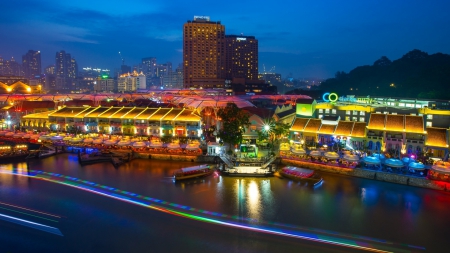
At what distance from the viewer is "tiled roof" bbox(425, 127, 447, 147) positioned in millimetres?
14234

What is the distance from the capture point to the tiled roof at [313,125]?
17375mm

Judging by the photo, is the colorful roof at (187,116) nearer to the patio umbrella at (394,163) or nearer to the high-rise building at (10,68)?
the patio umbrella at (394,163)

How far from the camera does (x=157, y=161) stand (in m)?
17.0

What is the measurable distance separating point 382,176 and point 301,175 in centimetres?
343

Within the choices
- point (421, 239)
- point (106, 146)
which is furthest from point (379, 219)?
point (106, 146)

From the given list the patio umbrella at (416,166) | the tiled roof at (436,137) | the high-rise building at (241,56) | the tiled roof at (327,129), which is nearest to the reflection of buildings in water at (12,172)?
the tiled roof at (327,129)

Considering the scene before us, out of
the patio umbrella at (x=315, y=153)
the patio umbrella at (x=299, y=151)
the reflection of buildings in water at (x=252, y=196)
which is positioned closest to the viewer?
the reflection of buildings in water at (x=252, y=196)

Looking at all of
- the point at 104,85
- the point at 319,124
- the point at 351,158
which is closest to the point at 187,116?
the point at 319,124

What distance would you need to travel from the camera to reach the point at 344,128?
16.7 meters

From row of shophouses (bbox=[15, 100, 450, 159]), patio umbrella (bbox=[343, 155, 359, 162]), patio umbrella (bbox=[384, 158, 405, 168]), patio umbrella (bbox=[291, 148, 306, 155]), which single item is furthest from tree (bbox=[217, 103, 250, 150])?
patio umbrella (bbox=[384, 158, 405, 168])

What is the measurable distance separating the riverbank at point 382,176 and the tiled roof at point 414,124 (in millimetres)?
Result: 3094

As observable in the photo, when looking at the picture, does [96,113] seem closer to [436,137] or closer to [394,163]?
[394,163]

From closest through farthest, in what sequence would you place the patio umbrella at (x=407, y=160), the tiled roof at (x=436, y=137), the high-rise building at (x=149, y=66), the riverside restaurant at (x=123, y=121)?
the patio umbrella at (x=407, y=160) → the tiled roof at (x=436, y=137) → the riverside restaurant at (x=123, y=121) → the high-rise building at (x=149, y=66)

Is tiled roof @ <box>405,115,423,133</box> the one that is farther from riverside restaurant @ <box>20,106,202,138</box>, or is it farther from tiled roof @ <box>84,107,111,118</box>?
tiled roof @ <box>84,107,111,118</box>
